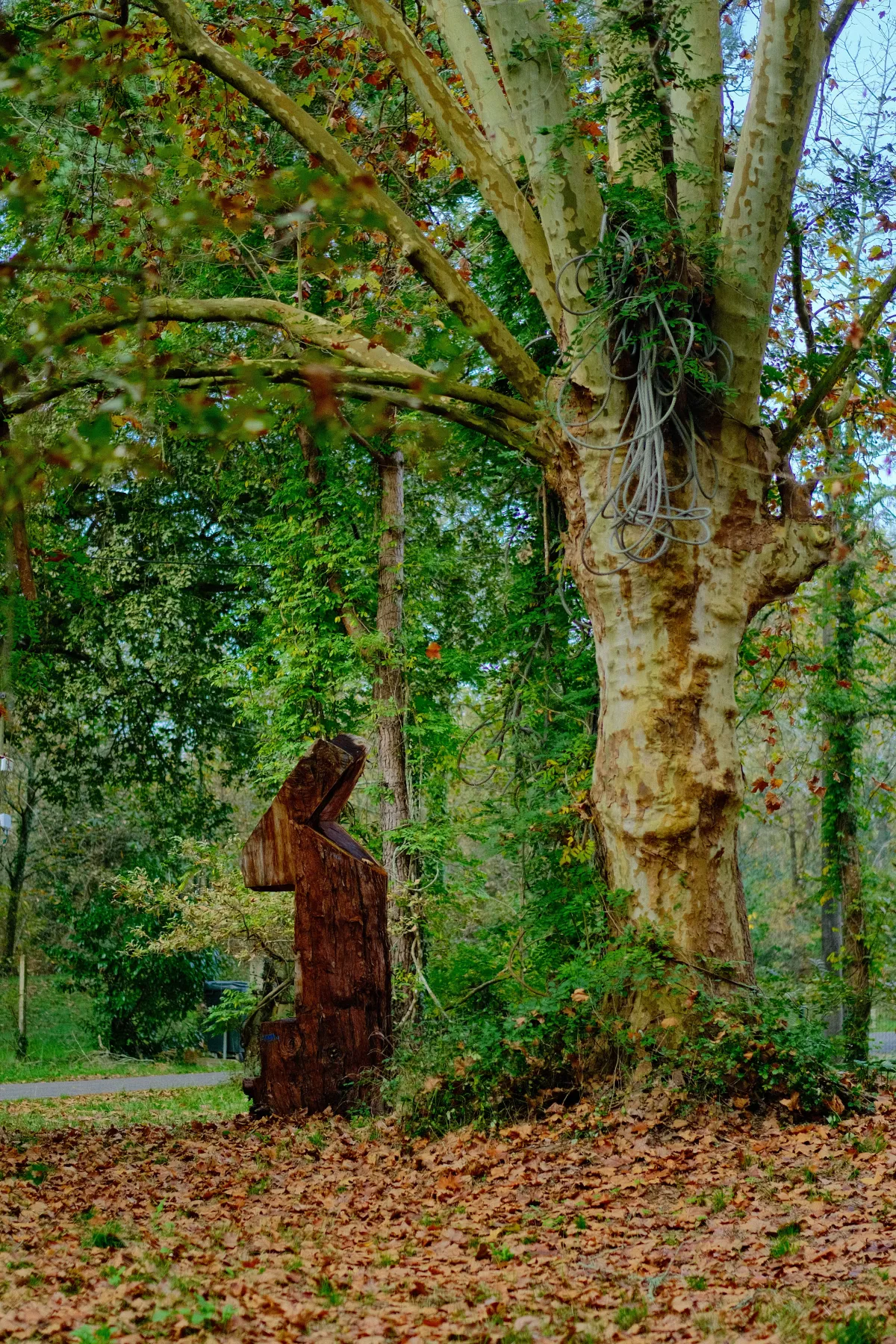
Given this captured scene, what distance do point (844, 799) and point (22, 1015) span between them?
12.6 meters

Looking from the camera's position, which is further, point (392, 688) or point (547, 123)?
point (392, 688)

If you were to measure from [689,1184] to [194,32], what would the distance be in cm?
665

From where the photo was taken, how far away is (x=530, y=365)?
7.33 meters

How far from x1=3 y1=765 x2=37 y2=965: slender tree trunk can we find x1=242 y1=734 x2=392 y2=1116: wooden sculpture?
15.2 metres

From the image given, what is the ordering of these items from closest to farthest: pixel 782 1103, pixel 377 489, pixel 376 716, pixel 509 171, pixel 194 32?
pixel 782 1103 → pixel 194 32 → pixel 509 171 → pixel 376 716 → pixel 377 489

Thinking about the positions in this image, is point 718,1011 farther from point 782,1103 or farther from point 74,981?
point 74,981

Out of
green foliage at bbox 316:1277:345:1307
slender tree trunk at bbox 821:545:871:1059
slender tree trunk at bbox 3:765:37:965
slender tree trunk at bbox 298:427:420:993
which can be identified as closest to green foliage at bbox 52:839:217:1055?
slender tree trunk at bbox 3:765:37:965

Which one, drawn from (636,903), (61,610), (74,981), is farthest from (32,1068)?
(636,903)

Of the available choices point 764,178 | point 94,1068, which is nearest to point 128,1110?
point 94,1068

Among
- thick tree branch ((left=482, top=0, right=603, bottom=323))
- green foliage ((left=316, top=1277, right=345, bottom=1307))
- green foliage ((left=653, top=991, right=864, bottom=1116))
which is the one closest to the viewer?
green foliage ((left=316, top=1277, right=345, bottom=1307))

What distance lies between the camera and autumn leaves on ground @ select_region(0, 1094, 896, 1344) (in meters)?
3.54

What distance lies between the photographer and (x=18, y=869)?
22719 mm

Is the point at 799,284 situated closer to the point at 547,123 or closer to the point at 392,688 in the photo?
the point at 547,123

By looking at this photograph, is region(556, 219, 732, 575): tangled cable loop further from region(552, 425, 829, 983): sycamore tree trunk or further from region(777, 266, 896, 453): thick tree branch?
region(777, 266, 896, 453): thick tree branch
